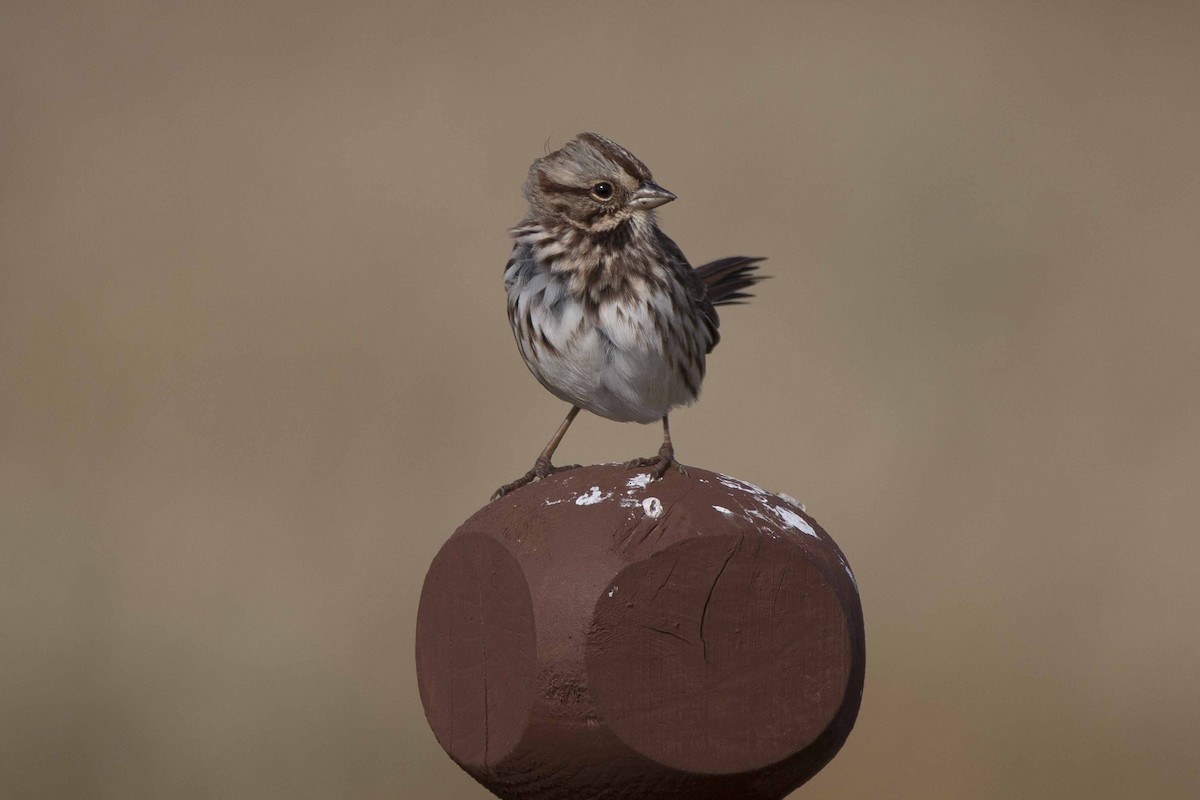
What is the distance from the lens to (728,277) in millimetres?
3818

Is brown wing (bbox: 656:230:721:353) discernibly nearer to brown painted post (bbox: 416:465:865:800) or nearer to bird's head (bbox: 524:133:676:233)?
bird's head (bbox: 524:133:676:233)

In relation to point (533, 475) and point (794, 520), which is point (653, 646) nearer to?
point (794, 520)

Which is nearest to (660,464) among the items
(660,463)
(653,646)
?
(660,463)

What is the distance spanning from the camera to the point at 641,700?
2.31 metres

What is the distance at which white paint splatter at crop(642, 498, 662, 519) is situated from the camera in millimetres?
2391

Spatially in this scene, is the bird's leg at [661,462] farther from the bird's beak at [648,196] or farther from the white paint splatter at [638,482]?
the bird's beak at [648,196]

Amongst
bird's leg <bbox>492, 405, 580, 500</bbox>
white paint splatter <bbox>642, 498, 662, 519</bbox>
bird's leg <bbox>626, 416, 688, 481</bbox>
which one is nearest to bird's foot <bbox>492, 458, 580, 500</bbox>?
bird's leg <bbox>492, 405, 580, 500</bbox>

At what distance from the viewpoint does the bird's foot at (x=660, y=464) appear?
8.45 ft

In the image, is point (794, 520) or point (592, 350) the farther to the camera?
point (592, 350)

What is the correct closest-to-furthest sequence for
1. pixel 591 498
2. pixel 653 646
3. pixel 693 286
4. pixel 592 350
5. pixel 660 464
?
pixel 653 646, pixel 591 498, pixel 660 464, pixel 592 350, pixel 693 286

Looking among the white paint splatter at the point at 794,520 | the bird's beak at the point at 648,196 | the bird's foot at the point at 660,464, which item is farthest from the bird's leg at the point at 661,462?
the bird's beak at the point at 648,196

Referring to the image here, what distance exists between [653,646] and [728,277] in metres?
1.70

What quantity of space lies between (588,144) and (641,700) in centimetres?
136

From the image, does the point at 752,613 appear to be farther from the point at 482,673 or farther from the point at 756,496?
the point at 482,673
